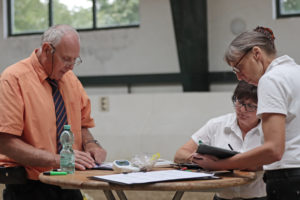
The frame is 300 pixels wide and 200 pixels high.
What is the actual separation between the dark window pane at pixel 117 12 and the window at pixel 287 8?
2042 mm

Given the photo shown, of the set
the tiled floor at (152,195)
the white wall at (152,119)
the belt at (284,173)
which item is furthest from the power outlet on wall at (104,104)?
the belt at (284,173)

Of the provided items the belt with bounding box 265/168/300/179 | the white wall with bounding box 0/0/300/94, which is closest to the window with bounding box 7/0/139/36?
the white wall with bounding box 0/0/300/94

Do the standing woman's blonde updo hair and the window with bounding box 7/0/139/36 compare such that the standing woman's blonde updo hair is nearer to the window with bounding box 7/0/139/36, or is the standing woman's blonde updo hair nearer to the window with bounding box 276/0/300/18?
the window with bounding box 276/0/300/18

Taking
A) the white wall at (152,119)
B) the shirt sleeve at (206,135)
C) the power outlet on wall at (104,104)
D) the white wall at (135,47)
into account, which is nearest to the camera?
the shirt sleeve at (206,135)

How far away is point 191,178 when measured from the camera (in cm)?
203

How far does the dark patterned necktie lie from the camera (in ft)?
8.77

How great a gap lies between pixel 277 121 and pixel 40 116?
126cm

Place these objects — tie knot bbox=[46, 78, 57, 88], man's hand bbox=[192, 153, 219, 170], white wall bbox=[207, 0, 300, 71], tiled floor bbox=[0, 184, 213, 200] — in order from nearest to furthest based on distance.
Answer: man's hand bbox=[192, 153, 219, 170] → tie knot bbox=[46, 78, 57, 88] → tiled floor bbox=[0, 184, 213, 200] → white wall bbox=[207, 0, 300, 71]

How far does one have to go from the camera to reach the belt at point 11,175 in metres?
2.54

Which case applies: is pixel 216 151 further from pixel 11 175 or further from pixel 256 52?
pixel 11 175

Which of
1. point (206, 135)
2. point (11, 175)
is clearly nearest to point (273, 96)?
point (206, 135)

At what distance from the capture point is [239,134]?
280cm

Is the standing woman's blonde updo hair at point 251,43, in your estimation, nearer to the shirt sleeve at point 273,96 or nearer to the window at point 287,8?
the shirt sleeve at point 273,96

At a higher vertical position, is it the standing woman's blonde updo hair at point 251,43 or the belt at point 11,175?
the standing woman's blonde updo hair at point 251,43
